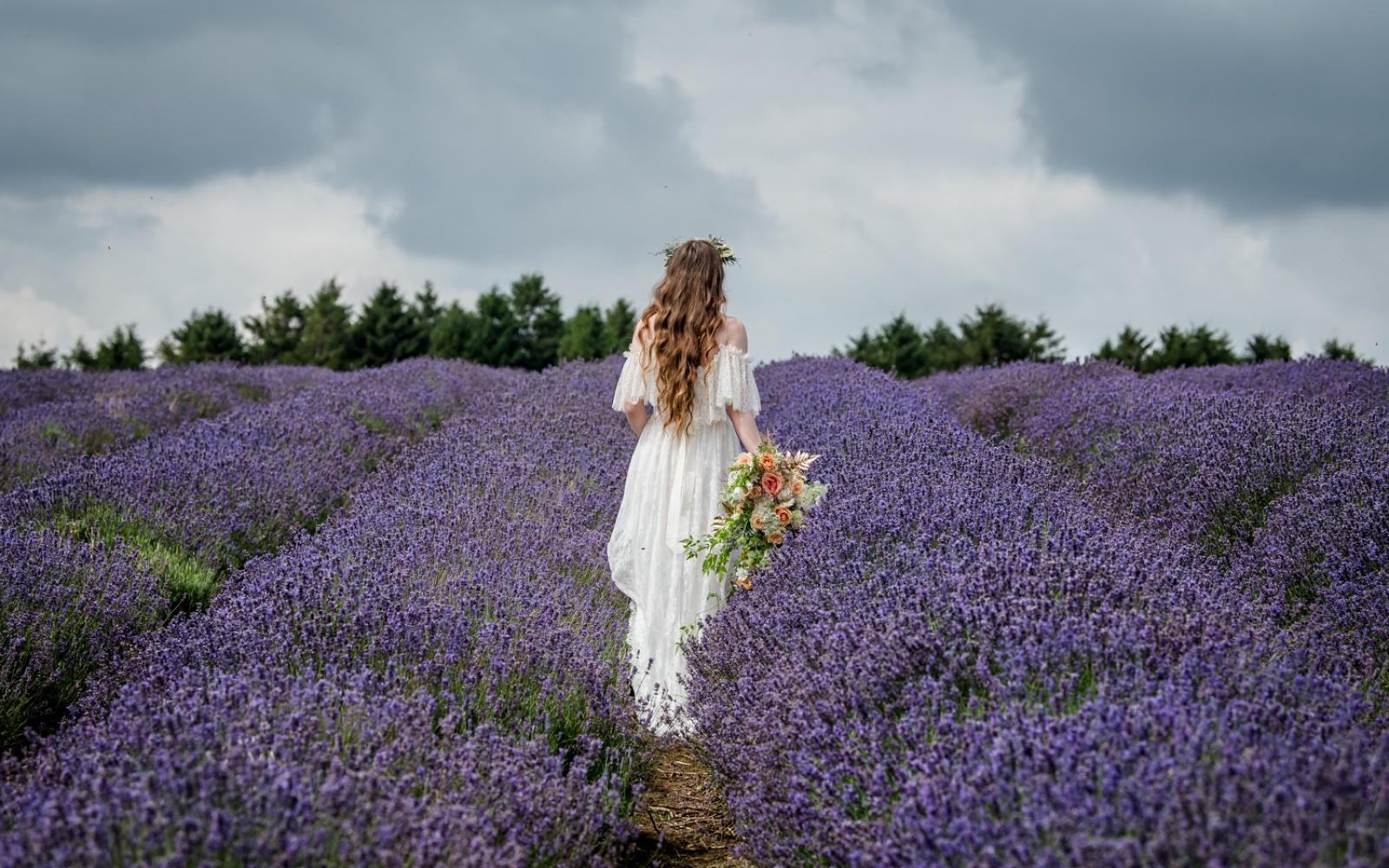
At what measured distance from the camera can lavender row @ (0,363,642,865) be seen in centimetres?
200

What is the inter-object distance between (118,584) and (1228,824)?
12.2 feet

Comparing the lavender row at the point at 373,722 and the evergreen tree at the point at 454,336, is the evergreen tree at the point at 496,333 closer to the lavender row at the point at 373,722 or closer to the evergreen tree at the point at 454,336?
the evergreen tree at the point at 454,336

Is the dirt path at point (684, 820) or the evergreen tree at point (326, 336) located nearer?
the dirt path at point (684, 820)

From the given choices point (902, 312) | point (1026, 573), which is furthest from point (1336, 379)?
point (902, 312)

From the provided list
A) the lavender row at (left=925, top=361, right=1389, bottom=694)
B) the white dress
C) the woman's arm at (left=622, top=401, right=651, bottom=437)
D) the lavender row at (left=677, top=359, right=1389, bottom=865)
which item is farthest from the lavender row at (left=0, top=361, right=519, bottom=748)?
the lavender row at (left=925, top=361, right=1389, bottom=694)

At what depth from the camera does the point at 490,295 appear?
20.4 m

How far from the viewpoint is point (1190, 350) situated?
53.0ft

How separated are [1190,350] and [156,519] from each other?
14477 mm

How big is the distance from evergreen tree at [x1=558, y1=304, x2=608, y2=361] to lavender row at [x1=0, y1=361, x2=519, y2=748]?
394 inches

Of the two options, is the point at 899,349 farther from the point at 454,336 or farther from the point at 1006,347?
the point at 454,336

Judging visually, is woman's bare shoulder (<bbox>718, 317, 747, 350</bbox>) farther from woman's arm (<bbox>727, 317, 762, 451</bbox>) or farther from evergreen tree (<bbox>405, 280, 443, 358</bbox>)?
evergreen tree (<bbox>405, 280, 443, 358</bbox>)

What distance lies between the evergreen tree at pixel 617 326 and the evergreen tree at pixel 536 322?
1052mm

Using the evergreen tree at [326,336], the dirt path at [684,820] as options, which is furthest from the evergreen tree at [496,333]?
the dirt path at [684,820]

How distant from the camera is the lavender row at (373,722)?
2002 millimetres
